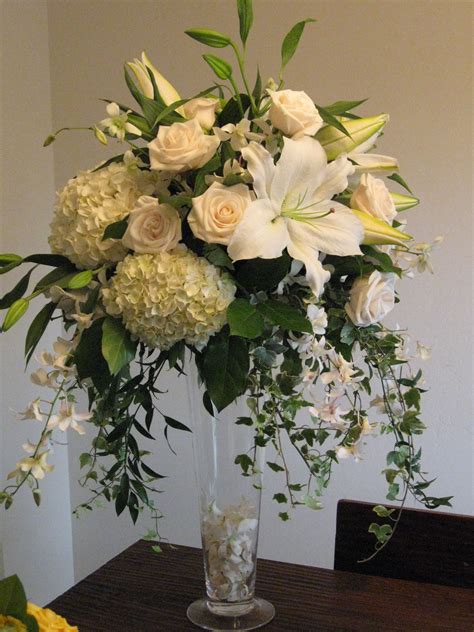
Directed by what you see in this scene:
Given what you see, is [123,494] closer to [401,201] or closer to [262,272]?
[262,272]

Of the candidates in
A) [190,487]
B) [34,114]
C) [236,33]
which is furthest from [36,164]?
[190,487]

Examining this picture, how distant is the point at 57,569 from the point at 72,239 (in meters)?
1.46

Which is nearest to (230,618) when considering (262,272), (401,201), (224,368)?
(224,368)

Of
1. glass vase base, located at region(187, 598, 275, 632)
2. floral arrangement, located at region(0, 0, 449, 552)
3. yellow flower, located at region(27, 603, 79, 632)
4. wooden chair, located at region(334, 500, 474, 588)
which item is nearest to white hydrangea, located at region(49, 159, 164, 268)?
floral arrangement, located at region(0, 0, 449, 552)

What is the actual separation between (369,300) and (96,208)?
12.4 inches

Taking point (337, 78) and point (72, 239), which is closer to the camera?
point (72, 239)

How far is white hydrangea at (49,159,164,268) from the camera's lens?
0.78 metres

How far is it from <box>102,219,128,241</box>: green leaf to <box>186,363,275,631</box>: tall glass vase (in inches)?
7.9

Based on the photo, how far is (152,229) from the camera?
2.48ft

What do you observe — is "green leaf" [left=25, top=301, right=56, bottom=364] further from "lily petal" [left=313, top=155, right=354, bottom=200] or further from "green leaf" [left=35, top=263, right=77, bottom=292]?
"lily petal" [left=313, top=155, right=354, bottom=200]

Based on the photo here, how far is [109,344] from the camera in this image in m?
0.75

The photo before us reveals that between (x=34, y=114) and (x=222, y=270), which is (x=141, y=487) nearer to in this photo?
(x=222, y=270)

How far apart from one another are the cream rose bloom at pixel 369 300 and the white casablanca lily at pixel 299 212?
0.20ft

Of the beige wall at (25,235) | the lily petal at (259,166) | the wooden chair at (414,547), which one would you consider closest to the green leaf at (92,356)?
the lily petal at (259,166)
